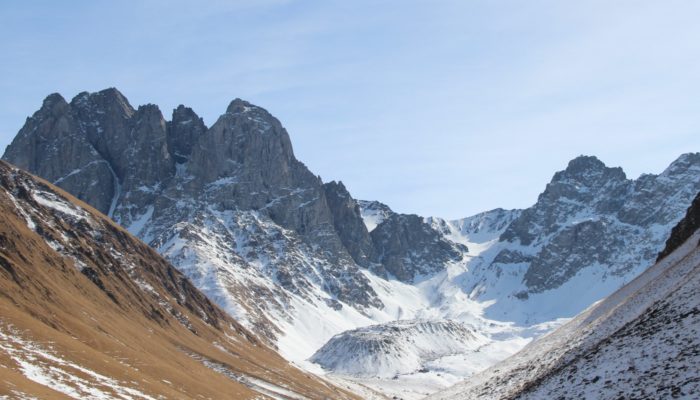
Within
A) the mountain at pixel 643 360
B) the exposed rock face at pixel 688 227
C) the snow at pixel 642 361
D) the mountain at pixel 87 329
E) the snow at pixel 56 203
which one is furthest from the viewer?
the snow at pixel 56 203

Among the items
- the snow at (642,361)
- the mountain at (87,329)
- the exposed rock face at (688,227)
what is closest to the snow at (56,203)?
the mountain at (87,329)

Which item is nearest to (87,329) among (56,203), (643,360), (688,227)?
(56,203)

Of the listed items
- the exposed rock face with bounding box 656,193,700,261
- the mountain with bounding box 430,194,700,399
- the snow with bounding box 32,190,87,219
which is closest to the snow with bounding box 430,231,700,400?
the mountain with bounding box 430,194,700,399

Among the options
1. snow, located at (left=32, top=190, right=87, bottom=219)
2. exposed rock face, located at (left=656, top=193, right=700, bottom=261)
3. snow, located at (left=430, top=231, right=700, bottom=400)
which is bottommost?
snow, located at (left=430, top=231, right=700, bottom=400)

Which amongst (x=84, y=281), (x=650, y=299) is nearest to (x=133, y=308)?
(x=84, y=281)

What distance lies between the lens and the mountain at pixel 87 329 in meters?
89.8

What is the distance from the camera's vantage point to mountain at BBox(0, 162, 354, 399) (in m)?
89.8

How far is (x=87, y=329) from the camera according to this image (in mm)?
120875

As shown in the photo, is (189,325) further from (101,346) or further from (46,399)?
(46,399)

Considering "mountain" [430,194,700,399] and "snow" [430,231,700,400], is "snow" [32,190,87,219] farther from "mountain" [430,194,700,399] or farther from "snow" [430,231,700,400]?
"snow" [430,231,700,400]

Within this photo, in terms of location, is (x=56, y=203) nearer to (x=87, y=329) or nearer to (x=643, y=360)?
(x=87, y=329)

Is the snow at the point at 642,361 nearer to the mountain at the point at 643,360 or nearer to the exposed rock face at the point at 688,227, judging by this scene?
the mountain at the point at 643,360

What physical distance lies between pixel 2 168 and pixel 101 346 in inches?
3139

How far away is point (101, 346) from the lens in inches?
4594
